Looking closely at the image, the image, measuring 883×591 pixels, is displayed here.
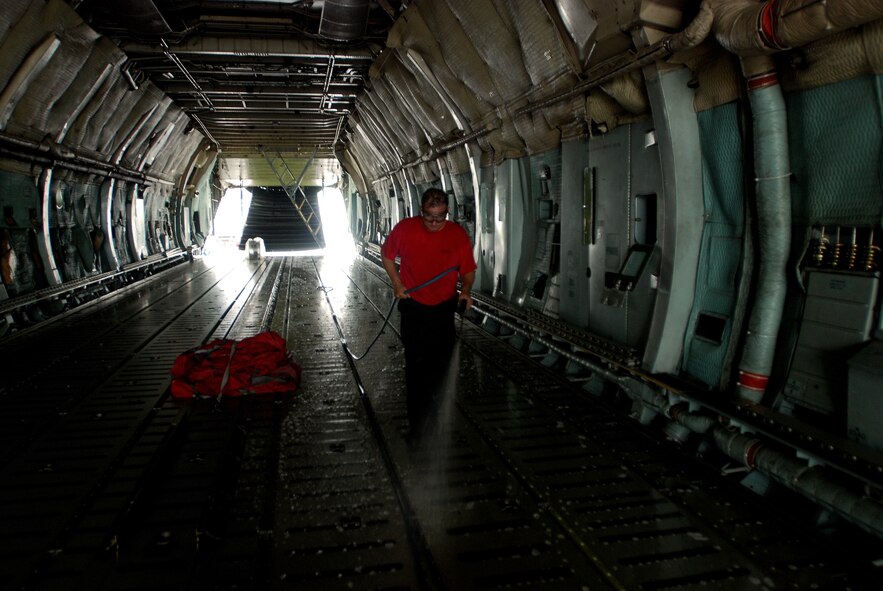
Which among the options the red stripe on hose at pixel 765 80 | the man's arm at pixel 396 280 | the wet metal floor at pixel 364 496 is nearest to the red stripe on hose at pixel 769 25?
the red stripe on hose at pixel 765 80

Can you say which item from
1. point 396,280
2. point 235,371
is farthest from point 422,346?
point 235,371

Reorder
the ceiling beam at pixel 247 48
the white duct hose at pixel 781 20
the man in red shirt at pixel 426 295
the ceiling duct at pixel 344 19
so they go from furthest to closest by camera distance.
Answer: the ceiling beam at pixel 247 48, the ceiling duct at pixel 344 19, the man in red shirt at pixel 426 295, the white duct hose at pixel 781 20

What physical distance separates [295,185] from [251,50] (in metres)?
15.8

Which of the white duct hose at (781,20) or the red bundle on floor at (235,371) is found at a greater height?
the white duct hose at (781,20)

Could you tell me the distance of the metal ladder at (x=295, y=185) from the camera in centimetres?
2406

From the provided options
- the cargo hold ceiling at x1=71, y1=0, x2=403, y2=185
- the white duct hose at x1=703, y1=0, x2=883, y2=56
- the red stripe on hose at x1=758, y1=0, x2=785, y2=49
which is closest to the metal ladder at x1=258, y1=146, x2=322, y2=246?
the cargo hold ceiling at x1=71, y1=0, x2=403, y2=185

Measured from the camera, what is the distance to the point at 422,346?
4738 millimetres

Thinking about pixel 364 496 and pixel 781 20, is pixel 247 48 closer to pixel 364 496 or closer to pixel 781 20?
pixel 364 496

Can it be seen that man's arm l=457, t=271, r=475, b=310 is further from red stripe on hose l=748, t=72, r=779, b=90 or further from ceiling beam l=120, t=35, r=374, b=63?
ceiling beam l=120, t=35, r=374, b=63

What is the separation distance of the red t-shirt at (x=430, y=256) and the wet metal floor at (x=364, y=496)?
0.98 meters

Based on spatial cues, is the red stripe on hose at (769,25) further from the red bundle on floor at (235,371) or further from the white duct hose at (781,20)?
the red bundle on floor at (235,371)

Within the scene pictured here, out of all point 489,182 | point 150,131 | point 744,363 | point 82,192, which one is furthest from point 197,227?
point 744,363

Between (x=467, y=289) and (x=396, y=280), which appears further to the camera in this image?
(x=467, y=289)

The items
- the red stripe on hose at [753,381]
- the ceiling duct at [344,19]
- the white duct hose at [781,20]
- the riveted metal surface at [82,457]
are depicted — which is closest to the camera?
the white duct hose at [781,20]
